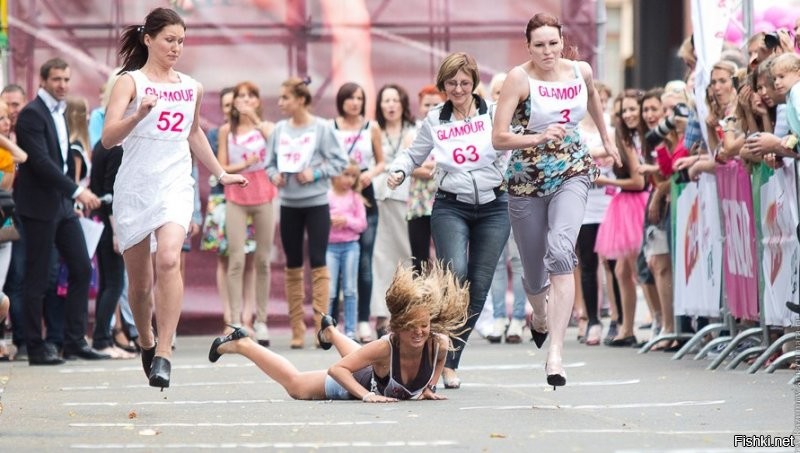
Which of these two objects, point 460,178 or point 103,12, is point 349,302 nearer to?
point 103,12

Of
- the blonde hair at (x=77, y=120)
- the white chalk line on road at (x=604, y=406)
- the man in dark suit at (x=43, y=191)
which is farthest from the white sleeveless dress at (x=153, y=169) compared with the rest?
the blonde hair at (x=77, y=120)

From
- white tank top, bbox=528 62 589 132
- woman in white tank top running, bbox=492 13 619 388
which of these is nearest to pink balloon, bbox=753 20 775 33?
woman in white tank top running, bbox=492 13 619 388

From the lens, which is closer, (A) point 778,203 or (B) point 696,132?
(A) point 778,203

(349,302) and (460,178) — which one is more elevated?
(460,178)

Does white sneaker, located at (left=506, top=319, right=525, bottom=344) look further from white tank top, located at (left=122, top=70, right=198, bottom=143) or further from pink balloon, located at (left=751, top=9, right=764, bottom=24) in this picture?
white tank top, located at (left=122, top=70, right=198, bottom=143)

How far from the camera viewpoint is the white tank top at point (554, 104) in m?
8.95

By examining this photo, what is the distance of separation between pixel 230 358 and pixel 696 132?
3.84 metres

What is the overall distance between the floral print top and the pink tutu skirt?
488cm

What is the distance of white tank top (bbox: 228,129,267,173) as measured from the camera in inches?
597

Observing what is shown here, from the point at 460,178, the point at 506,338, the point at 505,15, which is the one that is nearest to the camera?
the point at 460,178

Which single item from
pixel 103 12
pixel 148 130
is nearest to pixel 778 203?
pixel 148 130

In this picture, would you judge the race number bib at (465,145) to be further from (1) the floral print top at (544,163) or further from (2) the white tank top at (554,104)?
(2) the white tank top at (554,104)

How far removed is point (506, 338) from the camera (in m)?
15.0

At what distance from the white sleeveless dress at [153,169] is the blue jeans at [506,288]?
657cm
